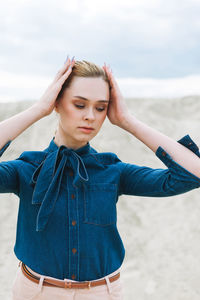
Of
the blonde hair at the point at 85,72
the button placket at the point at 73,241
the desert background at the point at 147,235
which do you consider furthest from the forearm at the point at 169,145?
the desert background at the point at 147,235

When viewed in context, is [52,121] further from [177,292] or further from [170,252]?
[177,292]

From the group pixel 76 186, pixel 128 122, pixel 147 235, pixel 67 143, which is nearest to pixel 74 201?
pixel 76 186

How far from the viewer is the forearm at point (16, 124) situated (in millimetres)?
2182

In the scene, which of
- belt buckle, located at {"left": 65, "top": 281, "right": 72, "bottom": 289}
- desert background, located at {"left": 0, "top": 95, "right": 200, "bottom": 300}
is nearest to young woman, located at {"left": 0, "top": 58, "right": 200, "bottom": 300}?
belt buckle, located at {"left": 65, "top": 281, "right": 72, "bottom": 289}

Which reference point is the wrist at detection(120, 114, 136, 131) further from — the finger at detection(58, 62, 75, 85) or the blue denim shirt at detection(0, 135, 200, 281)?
the finger at detection(58, 62, 75, 85)

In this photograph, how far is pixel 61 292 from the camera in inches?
83.0

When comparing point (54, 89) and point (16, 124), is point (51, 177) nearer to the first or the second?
point (16, 124)

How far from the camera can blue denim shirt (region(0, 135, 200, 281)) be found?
2107 millimetres

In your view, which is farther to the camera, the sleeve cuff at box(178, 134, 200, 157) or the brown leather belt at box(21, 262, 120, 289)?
the sleeve cuff at box(178, 134, 200, 157)

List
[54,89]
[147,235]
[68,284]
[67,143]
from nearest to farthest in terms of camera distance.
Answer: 1. [68,284]
2. [54,89]
3. [67,143]
4. [147,235]

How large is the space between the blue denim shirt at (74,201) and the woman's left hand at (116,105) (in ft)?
0.89

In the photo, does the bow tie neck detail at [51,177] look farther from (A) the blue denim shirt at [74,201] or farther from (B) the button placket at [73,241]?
(B) the button placket at [73,241]

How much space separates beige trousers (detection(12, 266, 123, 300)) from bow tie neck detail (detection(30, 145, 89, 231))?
366 millimetres

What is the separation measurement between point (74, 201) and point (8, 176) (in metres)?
0.41
